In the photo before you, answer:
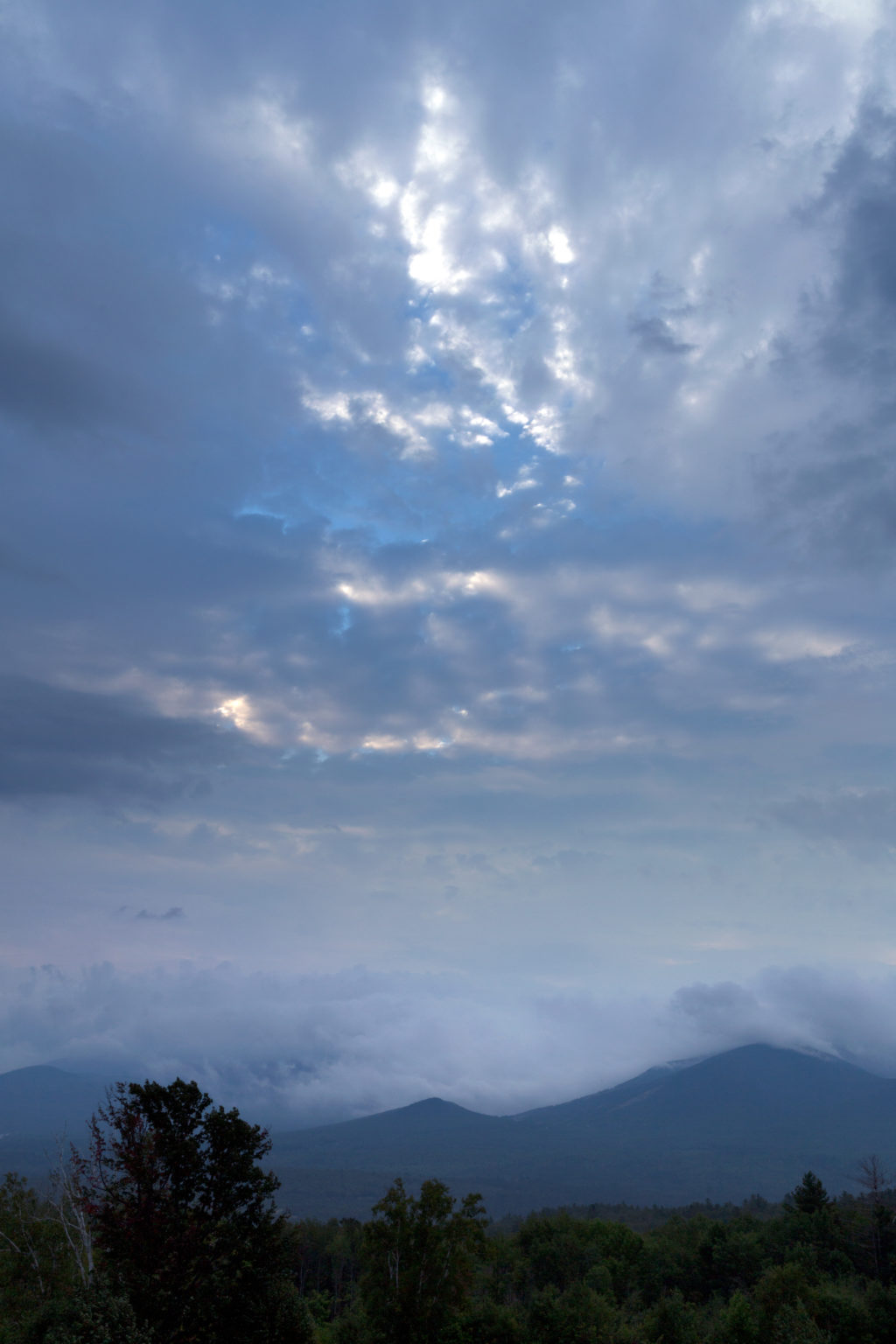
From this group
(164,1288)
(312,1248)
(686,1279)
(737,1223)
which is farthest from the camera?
(312,1248)

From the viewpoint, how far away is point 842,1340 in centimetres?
4478

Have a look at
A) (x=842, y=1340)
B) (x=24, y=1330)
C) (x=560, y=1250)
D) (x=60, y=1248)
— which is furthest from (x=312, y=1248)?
(x=24, y=1330)

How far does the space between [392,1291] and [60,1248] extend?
2415 centimetres

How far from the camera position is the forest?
2956cm

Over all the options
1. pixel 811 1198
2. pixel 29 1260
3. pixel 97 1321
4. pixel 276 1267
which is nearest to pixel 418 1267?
pixel 276 1267

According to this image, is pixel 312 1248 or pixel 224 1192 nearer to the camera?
pixel 224 1192

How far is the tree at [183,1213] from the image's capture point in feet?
96.1

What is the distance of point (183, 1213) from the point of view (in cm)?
3084

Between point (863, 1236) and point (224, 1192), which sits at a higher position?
point (224, 1192)

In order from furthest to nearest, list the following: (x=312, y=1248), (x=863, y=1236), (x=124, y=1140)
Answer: (x=312, y=1248)
(x=863, y=1236)
(x=124, y=1140)

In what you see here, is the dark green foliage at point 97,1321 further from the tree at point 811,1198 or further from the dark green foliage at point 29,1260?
the tree at point 811,1198

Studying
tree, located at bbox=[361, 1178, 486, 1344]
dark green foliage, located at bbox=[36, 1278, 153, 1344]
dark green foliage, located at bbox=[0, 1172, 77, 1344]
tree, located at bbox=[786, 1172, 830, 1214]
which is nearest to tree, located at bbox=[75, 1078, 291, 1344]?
dark green foliage, located at bbox=[36, 1278, 153, 1344]

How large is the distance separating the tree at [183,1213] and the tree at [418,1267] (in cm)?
1404

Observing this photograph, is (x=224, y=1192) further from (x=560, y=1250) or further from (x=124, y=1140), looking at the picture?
(x=560, y=1250)
